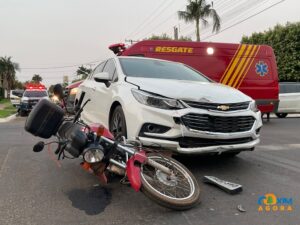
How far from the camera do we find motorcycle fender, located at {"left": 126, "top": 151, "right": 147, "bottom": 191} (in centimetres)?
366

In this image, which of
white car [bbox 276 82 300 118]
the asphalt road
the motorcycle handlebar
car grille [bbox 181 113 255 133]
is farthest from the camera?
white car [bbox 276 82 300 118]

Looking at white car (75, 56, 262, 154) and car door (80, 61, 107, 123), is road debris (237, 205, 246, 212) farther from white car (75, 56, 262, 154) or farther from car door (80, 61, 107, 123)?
car door (80, 61, 107, 123)

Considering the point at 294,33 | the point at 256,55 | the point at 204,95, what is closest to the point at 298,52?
the point at 294,33

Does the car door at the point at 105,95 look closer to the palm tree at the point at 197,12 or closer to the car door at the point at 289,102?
the car door at the point at 289,102

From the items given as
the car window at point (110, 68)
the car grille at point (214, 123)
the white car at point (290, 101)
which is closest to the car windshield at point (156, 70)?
the car window at point (110, 68)

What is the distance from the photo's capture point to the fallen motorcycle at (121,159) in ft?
12.2

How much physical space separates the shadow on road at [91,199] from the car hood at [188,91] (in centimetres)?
141

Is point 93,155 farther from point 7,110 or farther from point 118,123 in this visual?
point 7,110

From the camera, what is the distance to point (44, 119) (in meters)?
4.28

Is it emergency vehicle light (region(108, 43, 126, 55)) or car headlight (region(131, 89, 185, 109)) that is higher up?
emergency vehicle light (region(108, 43, 126, 55))

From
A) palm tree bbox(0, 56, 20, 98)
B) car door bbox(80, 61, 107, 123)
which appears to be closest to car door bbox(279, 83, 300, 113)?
car door bbox(80, 61, 107, 123)

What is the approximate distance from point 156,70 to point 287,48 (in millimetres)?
20248

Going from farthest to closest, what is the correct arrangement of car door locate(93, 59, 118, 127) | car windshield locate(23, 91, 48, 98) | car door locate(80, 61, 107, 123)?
car windshield locate(23, 91, 48, 98), car door locate(80, 61, 107, 123), car door locate(93, 59, 118, 127)

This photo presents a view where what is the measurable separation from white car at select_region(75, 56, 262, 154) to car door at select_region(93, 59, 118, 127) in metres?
0.07
